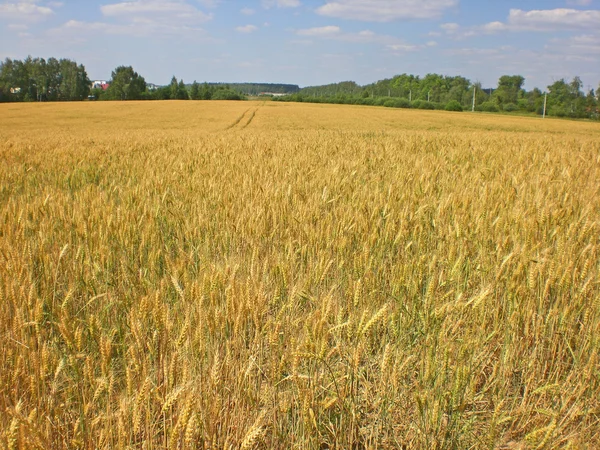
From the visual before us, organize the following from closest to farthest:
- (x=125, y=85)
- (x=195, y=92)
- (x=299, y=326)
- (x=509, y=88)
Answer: (x=299, y=326) → (x=125, y=85) → (x=195, y=92) → (x=509, y=88)

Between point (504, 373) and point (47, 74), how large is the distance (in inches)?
4295

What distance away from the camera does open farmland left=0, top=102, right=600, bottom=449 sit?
1.18m

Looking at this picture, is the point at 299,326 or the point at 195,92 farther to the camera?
the point at 195,92

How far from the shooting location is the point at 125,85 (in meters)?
85.8

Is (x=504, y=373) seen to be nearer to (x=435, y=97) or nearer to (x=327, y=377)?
(x=327, y=377)

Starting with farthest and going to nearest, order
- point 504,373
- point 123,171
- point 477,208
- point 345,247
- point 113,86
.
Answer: point 113,86 → point 123,171 → point 477,208 → point 345,247 → point 504,373

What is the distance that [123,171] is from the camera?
4980mm

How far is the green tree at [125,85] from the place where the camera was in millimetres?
85875

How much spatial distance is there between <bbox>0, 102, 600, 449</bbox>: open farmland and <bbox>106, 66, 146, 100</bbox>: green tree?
304 feet

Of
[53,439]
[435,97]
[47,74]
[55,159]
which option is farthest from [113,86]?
[53,439]

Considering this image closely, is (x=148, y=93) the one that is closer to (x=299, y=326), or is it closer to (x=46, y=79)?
(x=46, y=79)

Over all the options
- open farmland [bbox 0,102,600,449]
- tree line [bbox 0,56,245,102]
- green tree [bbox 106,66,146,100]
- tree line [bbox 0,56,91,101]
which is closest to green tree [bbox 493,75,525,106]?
tree line [bbox 0,56,245,102]

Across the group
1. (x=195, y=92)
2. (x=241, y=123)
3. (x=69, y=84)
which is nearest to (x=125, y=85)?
(x=69, y=84)

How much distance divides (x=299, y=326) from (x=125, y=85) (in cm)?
9506
